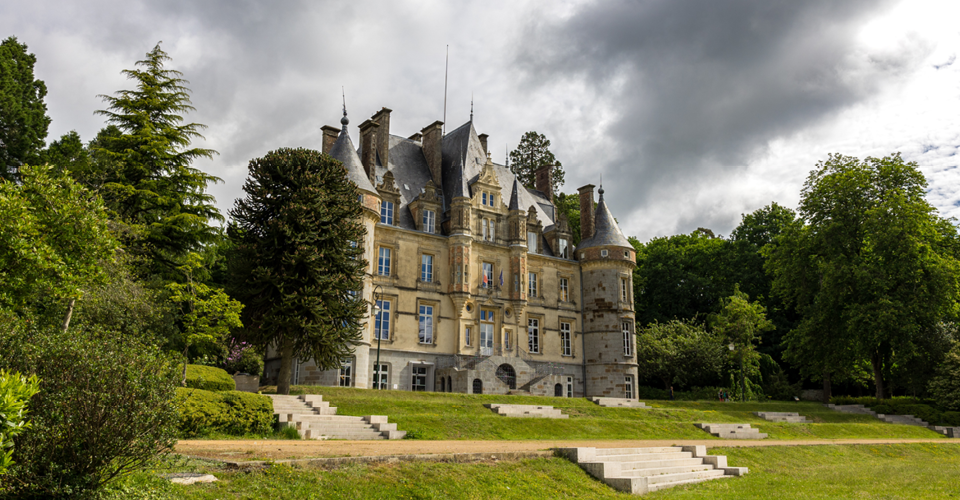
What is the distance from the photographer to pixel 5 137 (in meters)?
37.2

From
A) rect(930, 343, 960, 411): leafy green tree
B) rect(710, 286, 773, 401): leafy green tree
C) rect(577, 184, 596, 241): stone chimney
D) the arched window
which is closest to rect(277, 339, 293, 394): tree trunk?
the arched window

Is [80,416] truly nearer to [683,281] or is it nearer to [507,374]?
[507,374]

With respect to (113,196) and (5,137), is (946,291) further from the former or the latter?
(5,137)

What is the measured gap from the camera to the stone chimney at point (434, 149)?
4381cm

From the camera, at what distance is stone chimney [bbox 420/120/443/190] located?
43.8 meters

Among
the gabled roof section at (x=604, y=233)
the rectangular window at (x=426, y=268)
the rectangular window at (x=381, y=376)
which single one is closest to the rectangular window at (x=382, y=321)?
the rectangular window at (x=381, y=376)

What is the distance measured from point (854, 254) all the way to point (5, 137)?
5031cm

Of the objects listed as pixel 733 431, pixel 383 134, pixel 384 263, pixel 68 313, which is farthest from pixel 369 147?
pixel 733 431

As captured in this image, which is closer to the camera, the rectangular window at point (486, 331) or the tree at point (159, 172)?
the tree at point (159, 172)

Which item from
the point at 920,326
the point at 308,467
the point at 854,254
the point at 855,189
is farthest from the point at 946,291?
the point at 308,467

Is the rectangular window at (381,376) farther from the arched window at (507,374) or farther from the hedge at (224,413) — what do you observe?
the hedge at (224,413)

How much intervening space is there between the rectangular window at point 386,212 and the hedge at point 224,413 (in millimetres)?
19905

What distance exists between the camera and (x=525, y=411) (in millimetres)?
28469

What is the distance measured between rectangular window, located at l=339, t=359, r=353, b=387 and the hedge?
1318cm
